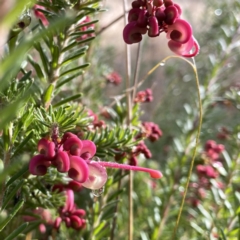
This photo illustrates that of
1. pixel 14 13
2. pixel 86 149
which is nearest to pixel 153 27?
pixel 86 149

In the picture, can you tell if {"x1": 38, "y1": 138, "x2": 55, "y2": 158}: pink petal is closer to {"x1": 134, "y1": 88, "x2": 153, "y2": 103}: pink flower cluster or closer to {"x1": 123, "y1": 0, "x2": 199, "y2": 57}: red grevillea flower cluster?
{"x1": 123, "y1": 0, "x2": 199, "y2": 57}: red grevillea flower cluster

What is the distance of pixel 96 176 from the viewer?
1.28ft

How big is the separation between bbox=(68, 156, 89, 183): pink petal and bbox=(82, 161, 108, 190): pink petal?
3 cm

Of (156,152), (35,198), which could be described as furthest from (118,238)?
(156,152)

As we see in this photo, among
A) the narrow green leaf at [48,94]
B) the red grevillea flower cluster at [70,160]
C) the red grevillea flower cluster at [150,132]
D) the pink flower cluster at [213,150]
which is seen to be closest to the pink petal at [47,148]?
the red grevillea flower cluster at [70,160]

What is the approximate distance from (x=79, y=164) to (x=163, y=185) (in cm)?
66

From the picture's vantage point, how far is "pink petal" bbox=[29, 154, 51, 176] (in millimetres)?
357

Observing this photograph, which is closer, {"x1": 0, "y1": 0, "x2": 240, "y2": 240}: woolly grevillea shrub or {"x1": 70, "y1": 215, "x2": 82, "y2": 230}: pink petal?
{"x1": 0, "y1": 0, "x2": 240, "y2": 240}: woolly grevillea shrub

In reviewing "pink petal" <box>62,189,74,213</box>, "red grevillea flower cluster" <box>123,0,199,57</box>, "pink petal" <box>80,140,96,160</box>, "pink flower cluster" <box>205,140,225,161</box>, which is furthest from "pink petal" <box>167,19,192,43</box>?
"pink flower cluster" <box>205,140,225,161</box>

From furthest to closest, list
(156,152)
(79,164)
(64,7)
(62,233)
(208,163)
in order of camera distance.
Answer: (156,152)
(208,163)
(62,233)
(64,7)
(79,164)

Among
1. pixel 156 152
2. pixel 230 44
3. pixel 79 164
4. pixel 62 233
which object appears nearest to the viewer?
pixel 79 164

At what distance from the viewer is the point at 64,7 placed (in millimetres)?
491

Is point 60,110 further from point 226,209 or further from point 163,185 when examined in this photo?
point 163,185

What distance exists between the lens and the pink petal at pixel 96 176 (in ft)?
1.27
